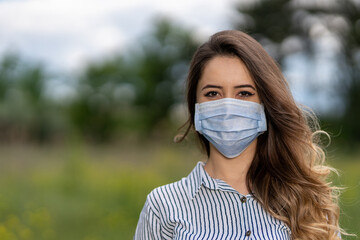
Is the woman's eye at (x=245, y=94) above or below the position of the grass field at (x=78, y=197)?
above

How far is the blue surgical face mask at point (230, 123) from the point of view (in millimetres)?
2807

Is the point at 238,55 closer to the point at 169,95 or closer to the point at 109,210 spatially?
the point at 109,210

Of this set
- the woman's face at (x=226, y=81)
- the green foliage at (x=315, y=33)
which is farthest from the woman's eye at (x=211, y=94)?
the green foliage at (x=315, y=33)

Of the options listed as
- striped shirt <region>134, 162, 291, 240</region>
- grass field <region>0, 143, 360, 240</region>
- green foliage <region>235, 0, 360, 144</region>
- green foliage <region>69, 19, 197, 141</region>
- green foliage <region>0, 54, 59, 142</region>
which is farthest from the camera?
green foliage <region>69, 19, 197, 141</region>

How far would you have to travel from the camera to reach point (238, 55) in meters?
2.79

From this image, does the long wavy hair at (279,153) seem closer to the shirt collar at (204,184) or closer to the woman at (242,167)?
the woman at (242,167)

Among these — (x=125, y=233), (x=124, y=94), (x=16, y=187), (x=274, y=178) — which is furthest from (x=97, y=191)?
(x=124, y=94)

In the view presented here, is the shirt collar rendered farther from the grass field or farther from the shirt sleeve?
the grass field

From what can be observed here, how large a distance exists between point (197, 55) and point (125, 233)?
554 cm

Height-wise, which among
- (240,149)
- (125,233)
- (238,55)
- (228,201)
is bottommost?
(125,233)

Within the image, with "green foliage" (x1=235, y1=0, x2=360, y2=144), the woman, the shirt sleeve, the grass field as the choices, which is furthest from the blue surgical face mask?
"green foliage" (x1=235, y1=0, x2=360, y2=144)

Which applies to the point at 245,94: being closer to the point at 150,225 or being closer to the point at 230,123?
the point at 230,123

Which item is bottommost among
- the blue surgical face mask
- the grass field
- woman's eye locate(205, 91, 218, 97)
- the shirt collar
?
the grass field

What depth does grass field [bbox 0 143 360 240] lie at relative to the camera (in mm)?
8062
